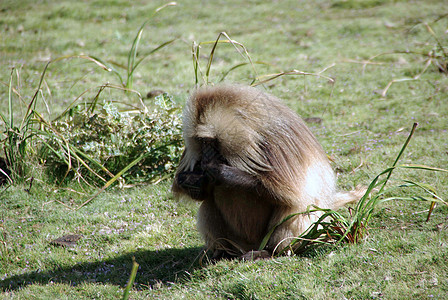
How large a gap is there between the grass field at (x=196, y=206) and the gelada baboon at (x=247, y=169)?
41cm

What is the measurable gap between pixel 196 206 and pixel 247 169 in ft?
6.53

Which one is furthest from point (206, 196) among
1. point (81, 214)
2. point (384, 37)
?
point (384, 37)

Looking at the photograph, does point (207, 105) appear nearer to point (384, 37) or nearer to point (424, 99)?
point (424, 99)

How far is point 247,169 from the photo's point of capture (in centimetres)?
405

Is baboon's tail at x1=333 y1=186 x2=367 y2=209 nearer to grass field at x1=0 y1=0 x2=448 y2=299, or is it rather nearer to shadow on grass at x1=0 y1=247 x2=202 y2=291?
grass field at x1=0 y1=0 x2=448 y2=299

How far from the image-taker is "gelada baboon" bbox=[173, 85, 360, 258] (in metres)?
4.06

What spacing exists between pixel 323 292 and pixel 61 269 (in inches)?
109

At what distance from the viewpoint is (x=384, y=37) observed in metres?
11.5

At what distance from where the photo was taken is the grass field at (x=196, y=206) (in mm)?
3752

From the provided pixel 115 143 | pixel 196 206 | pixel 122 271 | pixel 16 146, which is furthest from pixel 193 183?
pixel 16 146

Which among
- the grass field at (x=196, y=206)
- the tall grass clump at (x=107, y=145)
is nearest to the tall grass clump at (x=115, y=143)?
the tall grass clump at (x=107, y=145)

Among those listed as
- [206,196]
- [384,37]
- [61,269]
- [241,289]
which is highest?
[384,37]

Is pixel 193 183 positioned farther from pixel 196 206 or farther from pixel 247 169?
pixel 196 206

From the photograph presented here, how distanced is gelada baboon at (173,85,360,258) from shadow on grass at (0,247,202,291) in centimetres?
42
